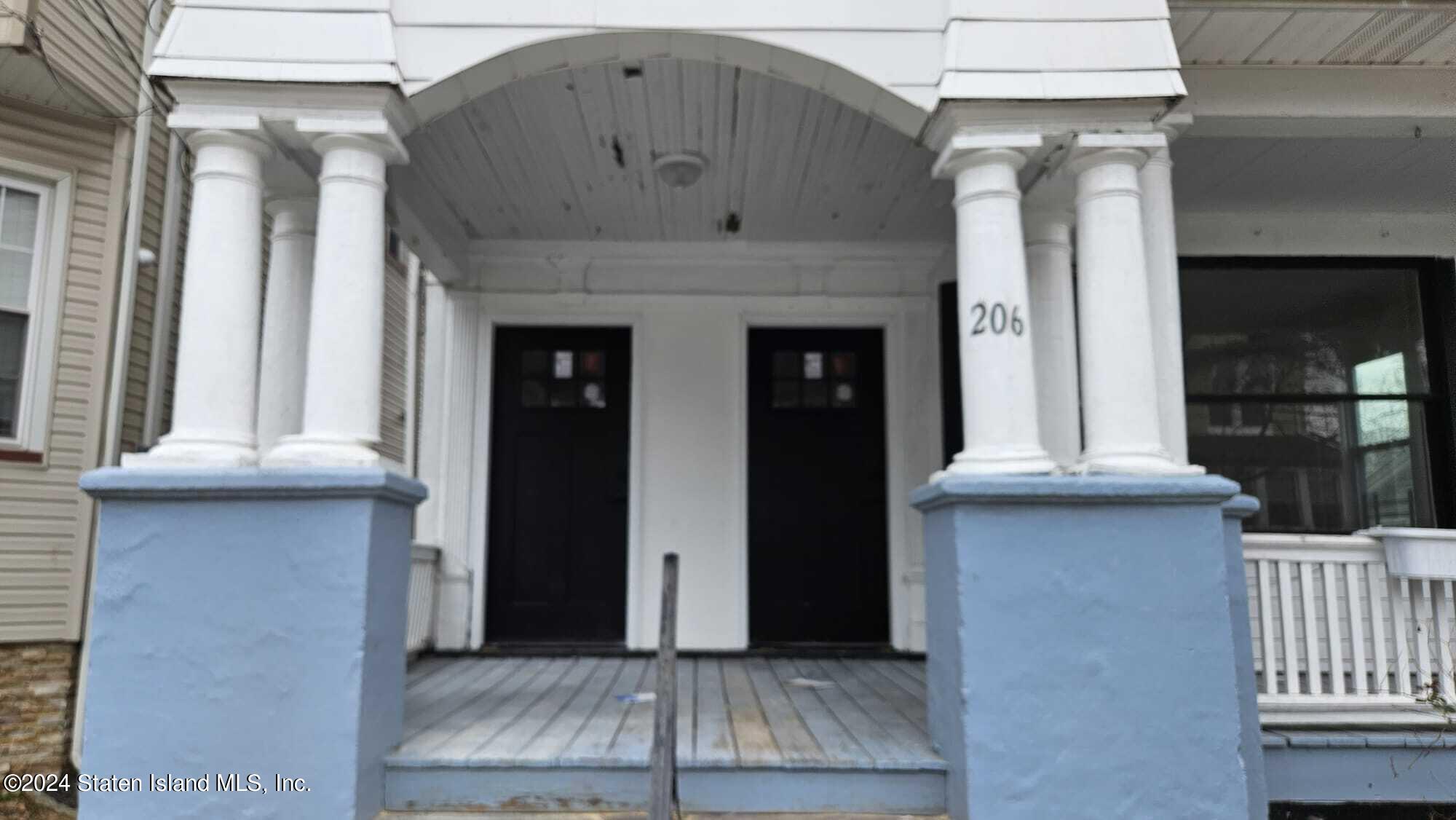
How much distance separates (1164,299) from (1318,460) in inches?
79.5

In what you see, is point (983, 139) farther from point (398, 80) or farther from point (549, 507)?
point (549, 507)

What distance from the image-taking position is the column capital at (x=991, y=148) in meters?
2.94

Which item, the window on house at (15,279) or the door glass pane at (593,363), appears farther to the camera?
the door glass pane at (593,363)

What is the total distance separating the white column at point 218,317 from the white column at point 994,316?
221cm

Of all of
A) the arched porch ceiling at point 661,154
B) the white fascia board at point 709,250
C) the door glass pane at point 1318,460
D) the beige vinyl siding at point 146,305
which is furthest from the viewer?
the white fascia board at point 709,250

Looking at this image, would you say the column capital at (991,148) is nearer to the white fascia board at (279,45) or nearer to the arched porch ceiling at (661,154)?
the arched porch ceiling at (661,154)

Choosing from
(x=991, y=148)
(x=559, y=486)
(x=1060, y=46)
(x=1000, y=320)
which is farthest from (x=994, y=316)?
(x=559, y=486)

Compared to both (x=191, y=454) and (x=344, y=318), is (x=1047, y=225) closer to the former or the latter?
(x=344, y=318)

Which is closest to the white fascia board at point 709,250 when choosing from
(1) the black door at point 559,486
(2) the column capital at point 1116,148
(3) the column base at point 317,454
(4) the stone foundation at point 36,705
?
(1) the black door at point 559,486

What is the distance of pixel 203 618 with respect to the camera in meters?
2.63

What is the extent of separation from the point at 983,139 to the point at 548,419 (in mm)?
3072

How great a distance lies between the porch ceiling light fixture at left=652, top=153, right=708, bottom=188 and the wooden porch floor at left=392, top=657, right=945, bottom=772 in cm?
232

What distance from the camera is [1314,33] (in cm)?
352

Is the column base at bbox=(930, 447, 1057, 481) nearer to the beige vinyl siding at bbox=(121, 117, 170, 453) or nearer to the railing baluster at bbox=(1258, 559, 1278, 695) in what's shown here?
the railing baluster at bbox=(1258, 559, 1278, 695)
